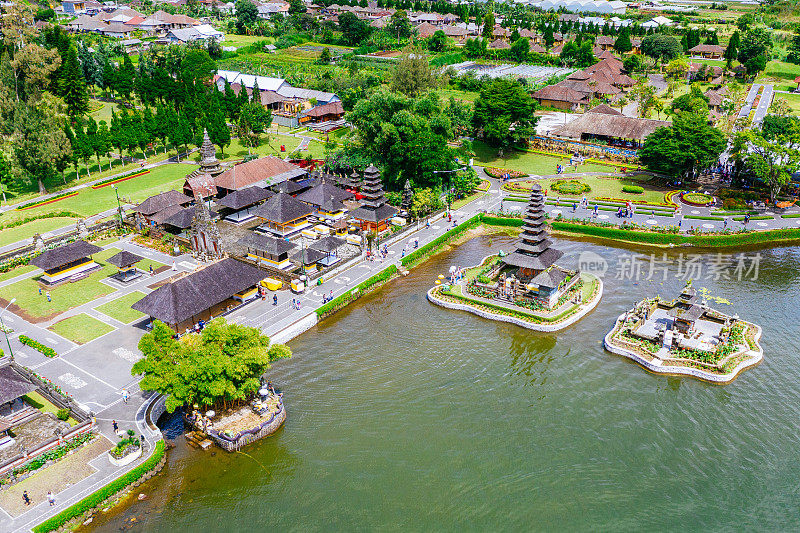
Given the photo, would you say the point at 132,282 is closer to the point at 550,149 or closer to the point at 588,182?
the point at 588,182

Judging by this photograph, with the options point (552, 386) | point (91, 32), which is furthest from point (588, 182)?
point (91, 32)

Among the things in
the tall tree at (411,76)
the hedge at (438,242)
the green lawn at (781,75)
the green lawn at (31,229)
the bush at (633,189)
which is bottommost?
the hedge at (438,242)

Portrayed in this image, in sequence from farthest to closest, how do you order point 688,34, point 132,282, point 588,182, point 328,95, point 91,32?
point 91,32, point 688,34, point 328,95, point 588,182, point 132,282

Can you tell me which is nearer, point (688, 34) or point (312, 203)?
point (312, 203)

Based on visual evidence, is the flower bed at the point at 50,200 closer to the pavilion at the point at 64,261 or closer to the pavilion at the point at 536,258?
the pavilion at the point at 64,261

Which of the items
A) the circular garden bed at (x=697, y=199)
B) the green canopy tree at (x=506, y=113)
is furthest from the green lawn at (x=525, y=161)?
the circular garden bed at (x=697, y=199)

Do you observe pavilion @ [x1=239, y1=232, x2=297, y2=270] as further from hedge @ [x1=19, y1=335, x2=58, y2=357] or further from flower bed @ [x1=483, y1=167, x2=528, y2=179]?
flower bed @ [x1=483, y1=167, x2=528, y2=179]
